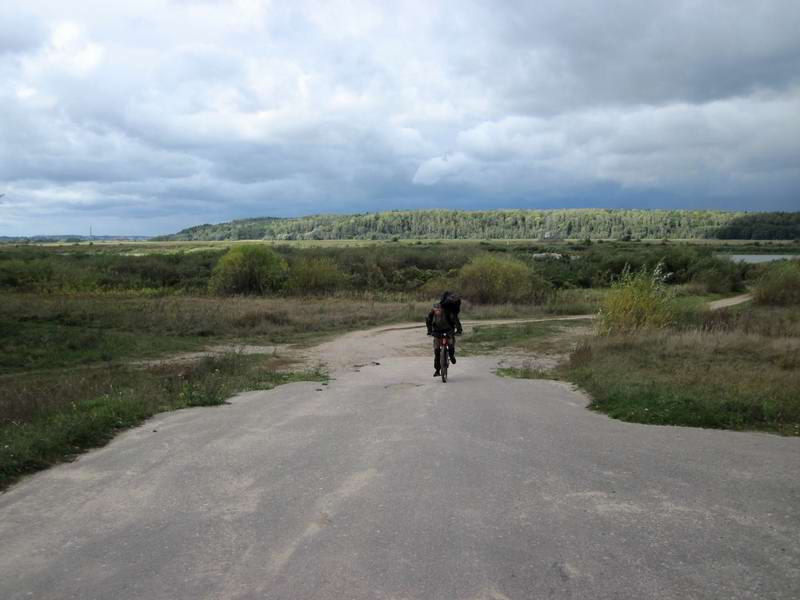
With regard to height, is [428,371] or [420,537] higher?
[420,537]

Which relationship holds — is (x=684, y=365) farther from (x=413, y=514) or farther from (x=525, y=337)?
(x=413, y=514)

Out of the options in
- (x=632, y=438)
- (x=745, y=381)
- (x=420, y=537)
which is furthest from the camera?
(x=745, y=381)

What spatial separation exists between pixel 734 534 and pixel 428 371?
12153 mm

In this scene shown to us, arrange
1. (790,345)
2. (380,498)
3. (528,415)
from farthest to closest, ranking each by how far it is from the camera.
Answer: (790,345) < (528,415) < (380,498)

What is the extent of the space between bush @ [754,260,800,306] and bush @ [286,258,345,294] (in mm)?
28587

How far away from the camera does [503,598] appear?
3979mm

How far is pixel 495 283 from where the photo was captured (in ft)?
140

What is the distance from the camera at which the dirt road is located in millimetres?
4250

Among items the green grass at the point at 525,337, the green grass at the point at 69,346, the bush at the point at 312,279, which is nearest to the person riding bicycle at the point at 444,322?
the green grass at the point at 525,337

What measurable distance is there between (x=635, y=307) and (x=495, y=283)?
68.6 feet

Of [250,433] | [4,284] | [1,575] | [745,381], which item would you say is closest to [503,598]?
[1,575]

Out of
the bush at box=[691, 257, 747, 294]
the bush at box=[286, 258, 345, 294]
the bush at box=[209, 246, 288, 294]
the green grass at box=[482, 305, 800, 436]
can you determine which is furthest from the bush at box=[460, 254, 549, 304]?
the bush at box=[691, 257, 747, 294]

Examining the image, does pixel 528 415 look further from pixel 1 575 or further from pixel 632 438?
pixel 1 575

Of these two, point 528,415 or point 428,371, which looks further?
point 428,371
